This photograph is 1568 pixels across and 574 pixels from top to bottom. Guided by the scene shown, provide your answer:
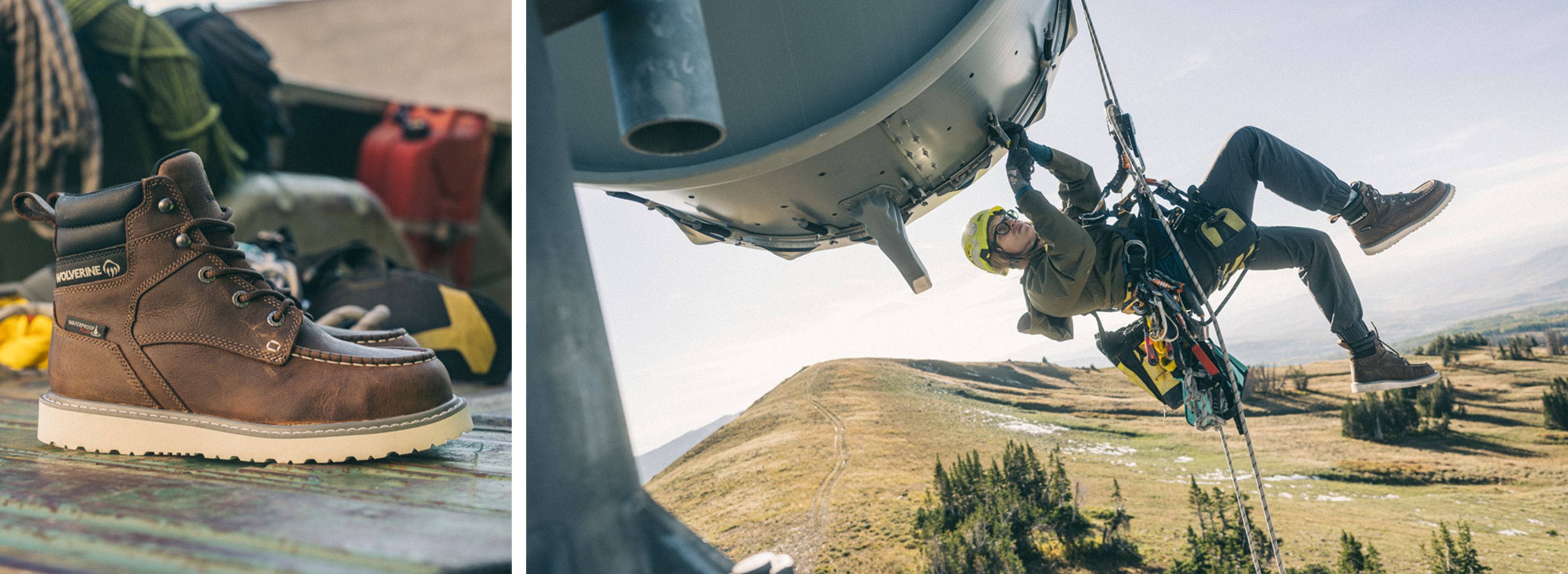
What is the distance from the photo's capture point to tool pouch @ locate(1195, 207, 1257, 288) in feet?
4.42

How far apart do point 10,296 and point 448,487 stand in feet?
7.96

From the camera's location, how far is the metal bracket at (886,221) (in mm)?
1437

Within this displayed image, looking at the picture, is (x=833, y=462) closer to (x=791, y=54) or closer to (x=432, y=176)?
(x=791, y=54)

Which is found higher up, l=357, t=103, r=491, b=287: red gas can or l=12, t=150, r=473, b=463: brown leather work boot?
l=357, t=103, r=491, b=287: red gas can

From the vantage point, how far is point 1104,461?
2.36 meters

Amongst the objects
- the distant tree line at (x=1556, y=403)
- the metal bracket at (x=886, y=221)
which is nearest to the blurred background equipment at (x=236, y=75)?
the metal bracket at (x=886, y=221)

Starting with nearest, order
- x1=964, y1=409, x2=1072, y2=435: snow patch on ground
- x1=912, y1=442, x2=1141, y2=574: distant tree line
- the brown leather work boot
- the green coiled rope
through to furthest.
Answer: the brown leather work boot, x1=912, y1=442, x2=1141, y2=574: distant tree line, x1=964, y1=409, x2=1072, y2=435: snow patch on ground, the green coiled rope

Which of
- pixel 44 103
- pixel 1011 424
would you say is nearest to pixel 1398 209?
pixel 1011 424

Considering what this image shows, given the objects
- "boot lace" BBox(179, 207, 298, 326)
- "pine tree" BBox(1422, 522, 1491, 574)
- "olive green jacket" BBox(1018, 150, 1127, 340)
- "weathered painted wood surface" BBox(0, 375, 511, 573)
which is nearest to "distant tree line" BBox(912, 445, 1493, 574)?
"pine tree" BBox(1422, 522, 1491, 574)

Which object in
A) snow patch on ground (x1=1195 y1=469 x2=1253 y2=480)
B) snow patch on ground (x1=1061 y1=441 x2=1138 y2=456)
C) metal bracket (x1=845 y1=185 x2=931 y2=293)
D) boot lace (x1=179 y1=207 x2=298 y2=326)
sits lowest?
snow patch on ground (x1=1195 y1=469 x2=1253 y2=480)

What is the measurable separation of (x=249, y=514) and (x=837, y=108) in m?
1.01

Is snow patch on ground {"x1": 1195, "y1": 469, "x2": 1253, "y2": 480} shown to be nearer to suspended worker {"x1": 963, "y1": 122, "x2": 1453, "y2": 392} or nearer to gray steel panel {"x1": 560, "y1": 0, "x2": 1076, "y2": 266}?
suspended worker {"x1": 963, "y1": 122, "x2": 1453, "y2": 392}

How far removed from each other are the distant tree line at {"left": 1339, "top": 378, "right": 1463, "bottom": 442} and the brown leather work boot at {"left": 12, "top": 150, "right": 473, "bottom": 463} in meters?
2.32

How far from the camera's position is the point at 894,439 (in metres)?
2.62
